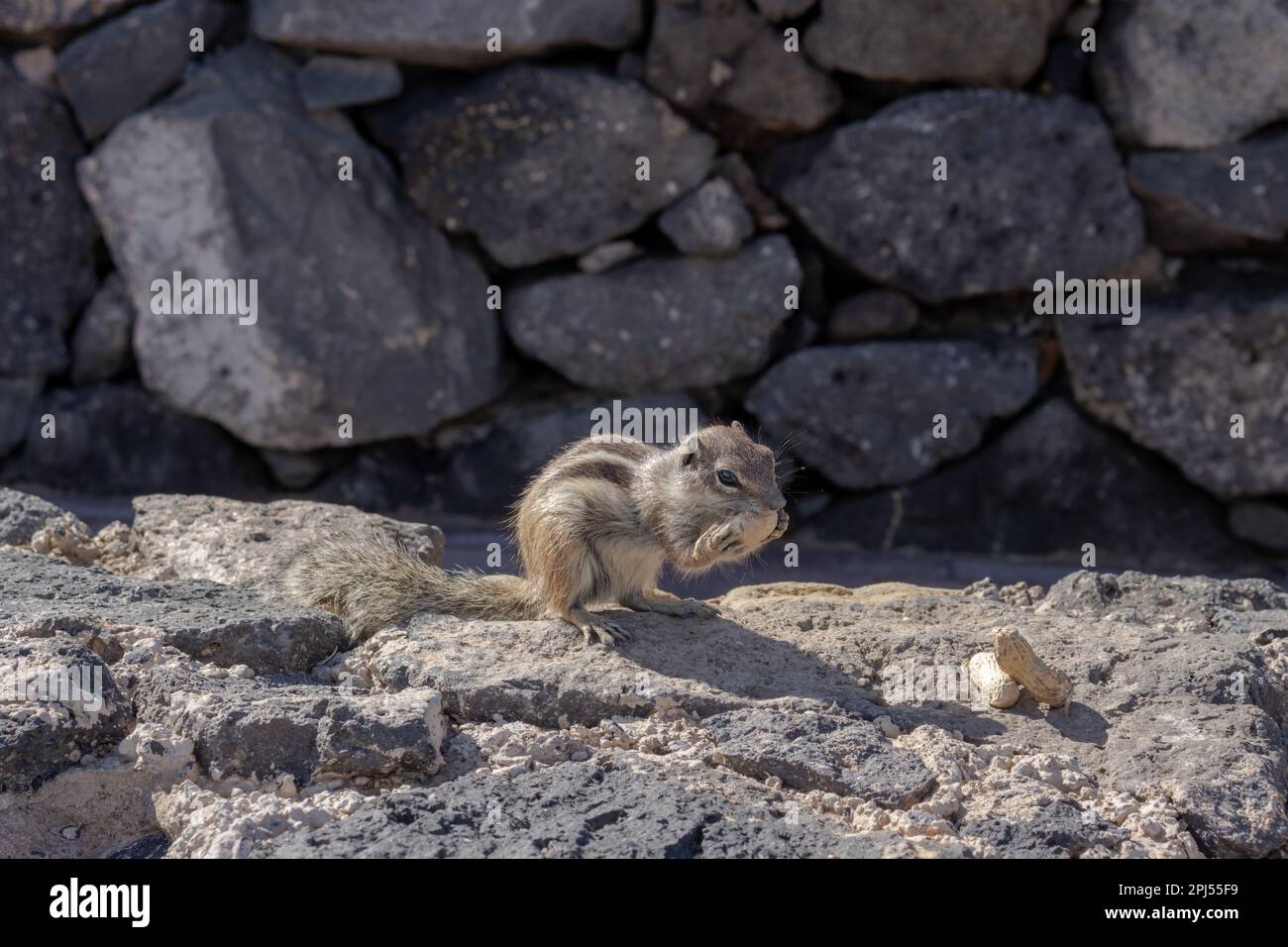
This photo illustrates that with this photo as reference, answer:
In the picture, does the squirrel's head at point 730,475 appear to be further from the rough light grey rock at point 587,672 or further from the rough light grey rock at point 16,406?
the rough light grey rock at point 16,406

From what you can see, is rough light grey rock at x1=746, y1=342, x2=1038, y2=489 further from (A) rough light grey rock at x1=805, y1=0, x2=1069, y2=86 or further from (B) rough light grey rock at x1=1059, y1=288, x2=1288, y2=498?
(A) rough light grey rock at x1=805, y1=0, x2=1069, y2=86

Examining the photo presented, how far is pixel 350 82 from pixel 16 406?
2724 mm

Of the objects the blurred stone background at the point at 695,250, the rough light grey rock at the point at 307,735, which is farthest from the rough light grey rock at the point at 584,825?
the blurred stone background at the point at 695,250

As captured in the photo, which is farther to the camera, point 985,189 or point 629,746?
point 985,189

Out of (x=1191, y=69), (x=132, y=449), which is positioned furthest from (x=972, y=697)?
(x=132, y=449)

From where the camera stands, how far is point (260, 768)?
2.48 metres

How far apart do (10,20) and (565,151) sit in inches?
119

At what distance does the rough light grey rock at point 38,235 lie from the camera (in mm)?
7152

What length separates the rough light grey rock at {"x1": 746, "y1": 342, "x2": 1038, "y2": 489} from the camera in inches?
267

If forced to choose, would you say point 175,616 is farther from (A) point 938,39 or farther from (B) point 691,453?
(A) point 938,39

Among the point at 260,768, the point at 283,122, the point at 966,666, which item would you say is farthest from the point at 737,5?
the point at 260,768

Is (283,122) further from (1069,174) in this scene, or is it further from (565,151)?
(1069,174)

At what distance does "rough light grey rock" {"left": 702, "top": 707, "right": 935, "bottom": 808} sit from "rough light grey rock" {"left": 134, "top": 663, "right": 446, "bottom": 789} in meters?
0.60

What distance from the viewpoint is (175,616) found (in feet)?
9.86
